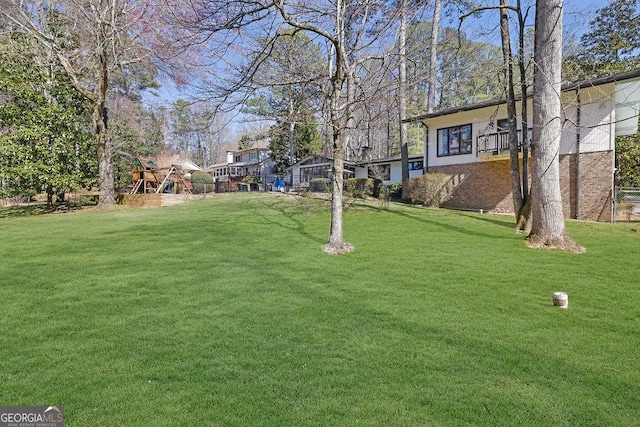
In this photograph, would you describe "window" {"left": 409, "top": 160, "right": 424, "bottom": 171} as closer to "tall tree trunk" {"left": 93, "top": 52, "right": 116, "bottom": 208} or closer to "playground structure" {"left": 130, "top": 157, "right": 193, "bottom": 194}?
"playground structure" {"left": 130, "top": 157, "right": 193, "bottom": 194}

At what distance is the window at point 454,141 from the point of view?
16.5 metres

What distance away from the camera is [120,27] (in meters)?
13.1

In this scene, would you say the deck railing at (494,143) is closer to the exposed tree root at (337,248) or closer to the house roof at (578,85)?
the house roof at (578,85)

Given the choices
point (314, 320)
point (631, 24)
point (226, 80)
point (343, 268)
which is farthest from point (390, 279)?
point (631, 24)

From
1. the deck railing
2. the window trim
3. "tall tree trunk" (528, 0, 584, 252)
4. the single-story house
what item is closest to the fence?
the deck railing

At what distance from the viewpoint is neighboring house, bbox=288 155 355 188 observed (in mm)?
27406

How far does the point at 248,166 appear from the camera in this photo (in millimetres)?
40062

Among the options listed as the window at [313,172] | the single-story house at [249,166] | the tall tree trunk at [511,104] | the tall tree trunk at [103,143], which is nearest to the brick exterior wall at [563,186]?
the tall tree trunk at [511,104]

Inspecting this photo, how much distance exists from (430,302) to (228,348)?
251 centimetres

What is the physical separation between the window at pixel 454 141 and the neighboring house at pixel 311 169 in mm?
9443

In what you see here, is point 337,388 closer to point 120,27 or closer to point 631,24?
point 120,27

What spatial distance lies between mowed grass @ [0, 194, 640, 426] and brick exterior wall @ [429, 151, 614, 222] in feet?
23.9

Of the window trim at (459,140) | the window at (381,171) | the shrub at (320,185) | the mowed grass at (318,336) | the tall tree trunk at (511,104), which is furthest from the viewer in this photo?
the window at (381,171)

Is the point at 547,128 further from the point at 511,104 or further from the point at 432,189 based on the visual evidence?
the point at 432,189
